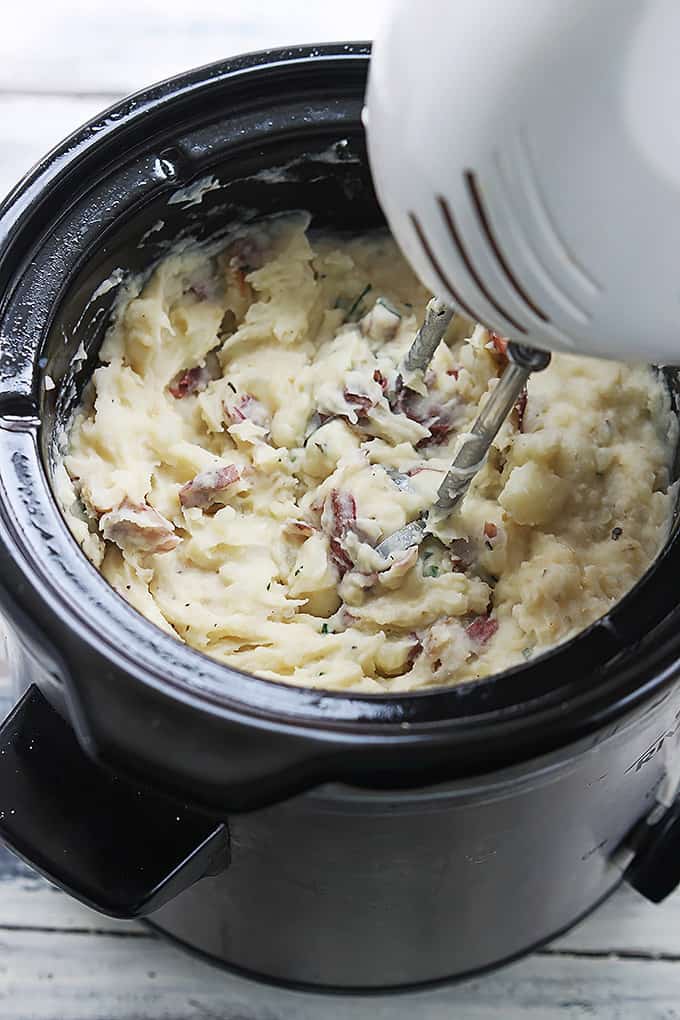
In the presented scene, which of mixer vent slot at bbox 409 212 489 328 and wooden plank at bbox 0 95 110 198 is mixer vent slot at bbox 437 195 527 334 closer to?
mixer vent slot at bbox 409 212 489 328

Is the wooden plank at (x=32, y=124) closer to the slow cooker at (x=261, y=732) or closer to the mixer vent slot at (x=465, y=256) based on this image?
the slow cooker at (x=261, y=732)

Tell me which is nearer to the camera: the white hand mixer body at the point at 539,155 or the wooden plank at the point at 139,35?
the white hand mixer body at the point at 539,155

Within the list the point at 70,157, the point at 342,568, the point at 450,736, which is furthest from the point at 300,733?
the point at 70,157

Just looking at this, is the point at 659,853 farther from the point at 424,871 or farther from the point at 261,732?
the point at 261,732

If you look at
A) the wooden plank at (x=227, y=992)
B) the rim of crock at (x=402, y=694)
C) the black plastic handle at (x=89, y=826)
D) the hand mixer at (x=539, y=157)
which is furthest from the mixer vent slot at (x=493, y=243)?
the wooden plank at (x=227, y=992)

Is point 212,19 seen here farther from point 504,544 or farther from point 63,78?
point 504,544

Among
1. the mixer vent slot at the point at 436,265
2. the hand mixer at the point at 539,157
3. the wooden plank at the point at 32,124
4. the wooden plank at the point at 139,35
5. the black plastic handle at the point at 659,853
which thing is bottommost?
the black plastic handle at the point at 659,853
